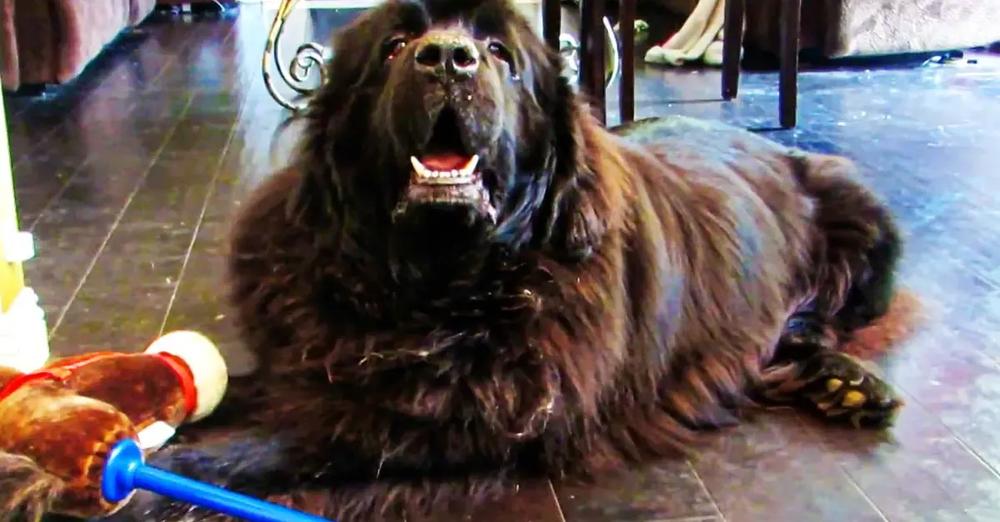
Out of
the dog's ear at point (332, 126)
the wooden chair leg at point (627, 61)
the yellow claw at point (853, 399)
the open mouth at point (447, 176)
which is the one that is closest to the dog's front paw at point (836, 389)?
the yellow claw at point (853, 399)

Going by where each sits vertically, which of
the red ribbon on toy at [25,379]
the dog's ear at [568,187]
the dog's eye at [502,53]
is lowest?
the red ribbon on toy at [25,379]

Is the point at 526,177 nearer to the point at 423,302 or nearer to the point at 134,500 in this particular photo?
the point at 423,302

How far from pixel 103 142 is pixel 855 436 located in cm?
287

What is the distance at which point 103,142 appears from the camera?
384cm

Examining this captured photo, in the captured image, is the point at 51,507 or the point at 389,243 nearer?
the point at 51,507

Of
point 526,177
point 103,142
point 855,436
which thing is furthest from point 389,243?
point 103,142

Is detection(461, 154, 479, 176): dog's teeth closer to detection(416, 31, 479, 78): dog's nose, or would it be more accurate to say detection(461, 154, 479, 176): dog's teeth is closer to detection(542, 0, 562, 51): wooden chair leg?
detection(416, 31, 479, 78): dog's nose

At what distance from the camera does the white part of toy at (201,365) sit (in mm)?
1673

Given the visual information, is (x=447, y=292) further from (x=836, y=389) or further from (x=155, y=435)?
(x=836, y=389)

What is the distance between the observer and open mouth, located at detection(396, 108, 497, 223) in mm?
1522

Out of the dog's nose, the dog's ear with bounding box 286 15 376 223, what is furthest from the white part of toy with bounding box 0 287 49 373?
the dog's nose

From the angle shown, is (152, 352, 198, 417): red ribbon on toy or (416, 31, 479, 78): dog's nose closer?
(416, 31, 479, 78): dog's nose

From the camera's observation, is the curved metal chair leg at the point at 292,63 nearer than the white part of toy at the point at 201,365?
No

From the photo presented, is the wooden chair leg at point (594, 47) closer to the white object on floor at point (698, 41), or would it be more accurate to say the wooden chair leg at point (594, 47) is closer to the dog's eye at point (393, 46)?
the white object on floor at point (698, 41)
